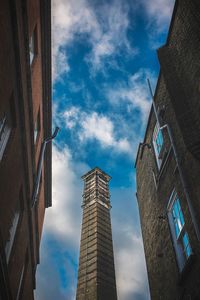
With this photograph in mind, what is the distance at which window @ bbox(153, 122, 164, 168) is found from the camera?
940cm

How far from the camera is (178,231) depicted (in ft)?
24.0

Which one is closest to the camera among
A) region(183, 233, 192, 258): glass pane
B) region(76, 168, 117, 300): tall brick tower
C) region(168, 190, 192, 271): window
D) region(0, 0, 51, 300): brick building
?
region(0, 0, 51, 300): brick building

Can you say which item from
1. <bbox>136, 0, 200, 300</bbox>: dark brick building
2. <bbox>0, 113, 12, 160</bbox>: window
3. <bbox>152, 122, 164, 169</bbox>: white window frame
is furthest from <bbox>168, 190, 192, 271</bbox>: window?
<bbox>0, 113, 12, 160</bbox>: window

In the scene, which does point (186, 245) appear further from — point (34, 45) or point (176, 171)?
point (34, 45)

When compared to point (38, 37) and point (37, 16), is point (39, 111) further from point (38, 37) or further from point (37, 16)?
point (37, 16)

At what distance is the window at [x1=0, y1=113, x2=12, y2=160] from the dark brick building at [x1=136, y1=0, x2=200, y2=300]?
4473 mm

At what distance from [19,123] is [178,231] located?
5.26 m

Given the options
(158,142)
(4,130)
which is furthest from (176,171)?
(4,130)

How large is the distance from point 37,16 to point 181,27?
4.78 meters

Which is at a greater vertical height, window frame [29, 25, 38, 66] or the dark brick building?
window frame [29, 25, 38, 66]

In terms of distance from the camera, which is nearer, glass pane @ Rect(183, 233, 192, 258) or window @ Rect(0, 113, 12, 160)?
window @ Rect(0, 113, 12, 160)

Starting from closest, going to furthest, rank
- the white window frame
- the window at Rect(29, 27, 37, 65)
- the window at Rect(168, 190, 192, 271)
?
1. the window at Rect(168, 190, 192, 271)
2. the window at Rect(29, 27, 37, 65)
3. the white window frame

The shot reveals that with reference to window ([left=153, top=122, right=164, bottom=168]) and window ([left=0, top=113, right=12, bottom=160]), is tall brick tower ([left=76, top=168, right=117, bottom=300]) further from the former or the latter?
window ([left=0, top=113, right=12, bottom=160])

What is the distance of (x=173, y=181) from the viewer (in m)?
7.81
